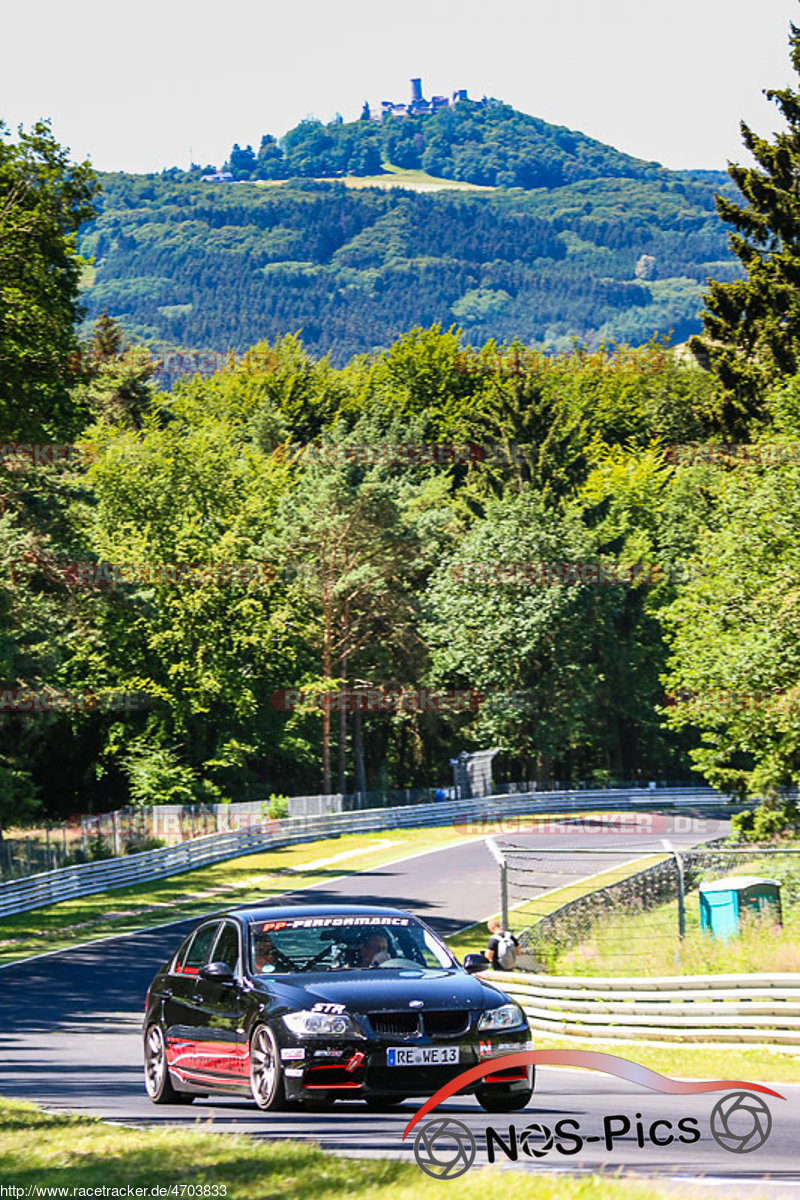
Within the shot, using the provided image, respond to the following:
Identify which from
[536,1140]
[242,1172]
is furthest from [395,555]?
[242,1172]

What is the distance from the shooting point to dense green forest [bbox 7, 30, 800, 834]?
123ft

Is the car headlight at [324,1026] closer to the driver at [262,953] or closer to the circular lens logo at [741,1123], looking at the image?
the driver at [262,953]

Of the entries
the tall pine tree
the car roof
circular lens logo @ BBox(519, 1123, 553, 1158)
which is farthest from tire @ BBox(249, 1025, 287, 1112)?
the tall pine tree

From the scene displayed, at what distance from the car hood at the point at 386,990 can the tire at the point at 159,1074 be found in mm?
1899

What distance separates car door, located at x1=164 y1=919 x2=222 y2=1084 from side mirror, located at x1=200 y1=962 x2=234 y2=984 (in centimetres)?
55

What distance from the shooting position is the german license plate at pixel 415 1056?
9758 mm

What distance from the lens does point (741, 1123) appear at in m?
10.6

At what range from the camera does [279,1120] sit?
1047 centimetres

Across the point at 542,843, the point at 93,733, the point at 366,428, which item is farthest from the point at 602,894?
the point at 366,428

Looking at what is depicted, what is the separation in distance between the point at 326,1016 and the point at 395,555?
64325mm

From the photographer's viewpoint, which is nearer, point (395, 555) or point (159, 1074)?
point (159, 1074)

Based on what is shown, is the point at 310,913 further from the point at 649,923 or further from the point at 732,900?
the point at 732,900

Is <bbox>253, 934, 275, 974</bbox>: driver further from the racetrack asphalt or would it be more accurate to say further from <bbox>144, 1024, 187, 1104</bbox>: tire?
<bbox>144, 1024, 187, 1104</bbox>: tire

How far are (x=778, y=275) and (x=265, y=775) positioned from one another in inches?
1643
